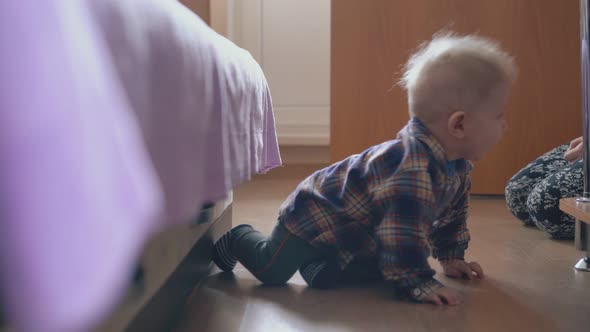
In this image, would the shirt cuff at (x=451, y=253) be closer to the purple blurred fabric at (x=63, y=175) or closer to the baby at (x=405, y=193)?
the baby at (x=405, y=193)

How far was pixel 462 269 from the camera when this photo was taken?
1146 mm

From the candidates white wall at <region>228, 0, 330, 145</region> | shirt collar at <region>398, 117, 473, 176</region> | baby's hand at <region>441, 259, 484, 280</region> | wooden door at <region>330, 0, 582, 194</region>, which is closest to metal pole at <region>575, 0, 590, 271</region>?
baby's hand at <region>441, 259, 484, 280</region>

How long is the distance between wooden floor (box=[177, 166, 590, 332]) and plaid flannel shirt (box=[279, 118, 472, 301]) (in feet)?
0.20

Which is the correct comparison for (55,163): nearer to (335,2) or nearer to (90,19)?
(90,19)

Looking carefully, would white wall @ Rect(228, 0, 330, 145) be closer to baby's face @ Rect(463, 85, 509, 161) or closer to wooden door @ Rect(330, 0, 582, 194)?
wooden door @ Rect(330, 0, 582, 194)

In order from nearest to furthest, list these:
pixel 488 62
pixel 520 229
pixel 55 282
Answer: pixel 55 282 < pixel 488 62 < pixel 520 229

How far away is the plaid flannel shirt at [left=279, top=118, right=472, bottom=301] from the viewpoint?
0.95 meters

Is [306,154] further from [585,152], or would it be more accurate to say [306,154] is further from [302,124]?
[585,152]

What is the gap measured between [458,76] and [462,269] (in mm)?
359

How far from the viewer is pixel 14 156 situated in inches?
10.4

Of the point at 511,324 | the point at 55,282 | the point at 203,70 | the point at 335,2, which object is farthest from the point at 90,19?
the point at 335,2

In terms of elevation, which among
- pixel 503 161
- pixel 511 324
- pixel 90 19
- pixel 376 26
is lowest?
pixel 503 161

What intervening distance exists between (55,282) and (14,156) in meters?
0.06

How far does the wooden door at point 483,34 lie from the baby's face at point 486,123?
4.04 ft
